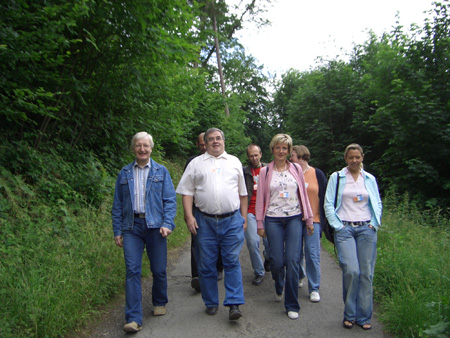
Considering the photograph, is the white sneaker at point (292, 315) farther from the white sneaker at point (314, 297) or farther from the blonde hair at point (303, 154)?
the blonde hair at point (303, 154)

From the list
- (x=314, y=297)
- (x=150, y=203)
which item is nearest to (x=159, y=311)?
(x=150, y=203)

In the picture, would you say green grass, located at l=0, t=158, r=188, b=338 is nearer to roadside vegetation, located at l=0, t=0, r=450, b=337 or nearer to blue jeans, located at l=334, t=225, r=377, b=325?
roadside vegetation, located at l=0, t=0, r=450, b=337

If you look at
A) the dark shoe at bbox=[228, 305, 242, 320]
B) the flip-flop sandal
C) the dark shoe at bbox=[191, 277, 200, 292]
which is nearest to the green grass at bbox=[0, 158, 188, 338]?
the dark shoe at bbox=[191, 277, 200, 292]

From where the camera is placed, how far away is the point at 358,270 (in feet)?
12.4

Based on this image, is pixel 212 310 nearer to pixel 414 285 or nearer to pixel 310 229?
pixel 310 229

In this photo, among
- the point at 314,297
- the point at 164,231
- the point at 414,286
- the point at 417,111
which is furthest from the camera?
the point at 417,111

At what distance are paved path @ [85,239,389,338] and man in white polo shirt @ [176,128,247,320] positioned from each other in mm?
316

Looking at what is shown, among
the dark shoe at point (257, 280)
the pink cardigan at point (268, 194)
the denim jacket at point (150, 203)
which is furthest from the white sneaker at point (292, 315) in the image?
the denim jacket at point (150, 203)

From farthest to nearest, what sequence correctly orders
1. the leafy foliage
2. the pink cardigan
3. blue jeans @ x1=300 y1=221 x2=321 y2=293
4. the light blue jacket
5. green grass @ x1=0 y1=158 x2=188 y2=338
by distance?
the leafy foliage
blue jeans @ x1=300 y1=221 x2=321 y2=293
the pink cardigan
the light blue jacket
green grass @ x1=0 y1=158 x2=188 y2=338

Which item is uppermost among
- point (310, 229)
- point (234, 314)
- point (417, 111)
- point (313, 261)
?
point (417, 111)

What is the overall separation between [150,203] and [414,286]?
330cm

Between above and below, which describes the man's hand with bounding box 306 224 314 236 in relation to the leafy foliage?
below

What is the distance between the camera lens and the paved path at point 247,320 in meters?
3.69

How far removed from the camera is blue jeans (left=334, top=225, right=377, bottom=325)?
3773mm
